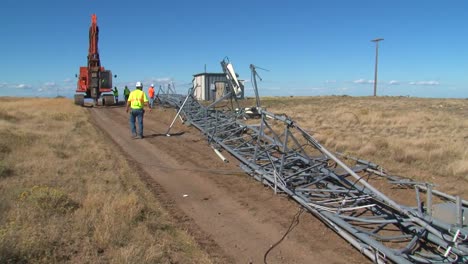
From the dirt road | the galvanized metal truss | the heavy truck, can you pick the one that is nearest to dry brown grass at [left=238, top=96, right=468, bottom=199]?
the galvanized metal truss

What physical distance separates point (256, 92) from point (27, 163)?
18.7ft

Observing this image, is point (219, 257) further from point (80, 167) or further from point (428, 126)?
point (428, 126)

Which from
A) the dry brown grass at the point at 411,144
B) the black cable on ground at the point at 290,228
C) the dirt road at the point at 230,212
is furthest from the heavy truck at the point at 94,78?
the black cable on ground at the point at 290,228

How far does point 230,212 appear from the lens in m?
6.83

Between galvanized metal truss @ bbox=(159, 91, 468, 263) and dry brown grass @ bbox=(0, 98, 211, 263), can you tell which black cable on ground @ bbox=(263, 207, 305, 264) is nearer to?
galvanized metal truss @ bbox=(159, 91, 468, 263)

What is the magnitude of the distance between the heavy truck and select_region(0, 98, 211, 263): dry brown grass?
21.8 meters

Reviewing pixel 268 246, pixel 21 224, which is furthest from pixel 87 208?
pixel 268 246

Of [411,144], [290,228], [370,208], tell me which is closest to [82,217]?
[290,228]

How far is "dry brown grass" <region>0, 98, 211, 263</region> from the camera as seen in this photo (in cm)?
471

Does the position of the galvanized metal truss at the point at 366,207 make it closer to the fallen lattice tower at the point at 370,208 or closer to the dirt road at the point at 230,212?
the fallen lattice tower at the point at 370,208

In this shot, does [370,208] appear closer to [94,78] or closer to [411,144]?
[411,144]

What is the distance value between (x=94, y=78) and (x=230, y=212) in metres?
26.7

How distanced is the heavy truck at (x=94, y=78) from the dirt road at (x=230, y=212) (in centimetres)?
2076

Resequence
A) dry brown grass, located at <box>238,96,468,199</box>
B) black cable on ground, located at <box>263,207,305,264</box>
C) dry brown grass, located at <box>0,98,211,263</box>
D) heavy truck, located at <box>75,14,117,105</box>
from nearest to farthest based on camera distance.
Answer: dry brown grass, located at <box>0,98,211,263</box>, black cable on ground, located at <box>263,207,305,264</box>, dry brown grass, located at <box>238,96,468,199</box>, heavy truck, located at <box>75,14,117,105</box>
